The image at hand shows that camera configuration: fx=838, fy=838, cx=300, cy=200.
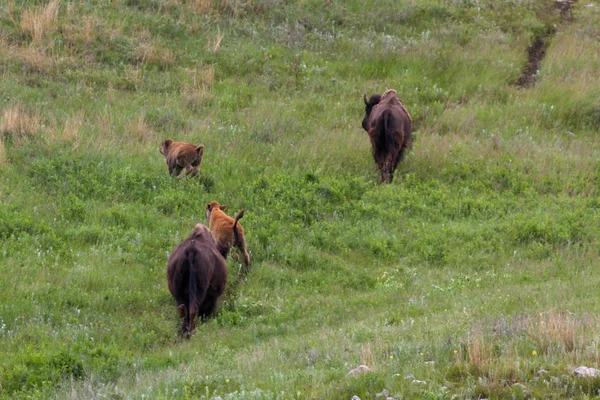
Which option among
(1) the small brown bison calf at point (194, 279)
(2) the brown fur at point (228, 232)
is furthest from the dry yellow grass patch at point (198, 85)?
(1) the small brown bison calf at point (194, 279)

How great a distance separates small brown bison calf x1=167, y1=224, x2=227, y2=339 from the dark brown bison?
5802mm

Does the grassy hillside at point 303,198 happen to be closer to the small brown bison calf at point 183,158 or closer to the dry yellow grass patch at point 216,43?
the dry yellow grass patch at point 216,43

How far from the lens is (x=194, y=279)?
1050 cm

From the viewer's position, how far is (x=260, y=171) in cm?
1587

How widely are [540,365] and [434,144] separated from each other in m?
10.9

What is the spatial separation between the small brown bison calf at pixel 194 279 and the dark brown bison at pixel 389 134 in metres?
5.80

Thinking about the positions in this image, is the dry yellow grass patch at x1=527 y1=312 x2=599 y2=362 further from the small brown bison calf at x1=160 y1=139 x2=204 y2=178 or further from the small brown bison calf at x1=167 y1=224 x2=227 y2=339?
the small brown bison calf at x1=160 y1=139 x2=204 y2=178

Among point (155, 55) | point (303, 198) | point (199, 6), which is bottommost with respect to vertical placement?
point (303, 198)

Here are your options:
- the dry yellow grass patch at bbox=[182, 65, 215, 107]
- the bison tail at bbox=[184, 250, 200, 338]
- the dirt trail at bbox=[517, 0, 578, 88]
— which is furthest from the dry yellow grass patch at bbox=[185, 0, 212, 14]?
the bison tail at bbox=[184, 250, 200, 338]

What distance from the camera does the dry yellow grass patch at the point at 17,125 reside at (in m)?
15.6

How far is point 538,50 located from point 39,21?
13.2 meters

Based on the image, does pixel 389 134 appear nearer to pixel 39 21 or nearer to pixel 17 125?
pixel 17 125

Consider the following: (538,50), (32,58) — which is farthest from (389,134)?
(538,50)

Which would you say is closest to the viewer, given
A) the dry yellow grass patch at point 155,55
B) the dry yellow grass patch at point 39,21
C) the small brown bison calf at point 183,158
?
the small brown bison calf at point 183,158
